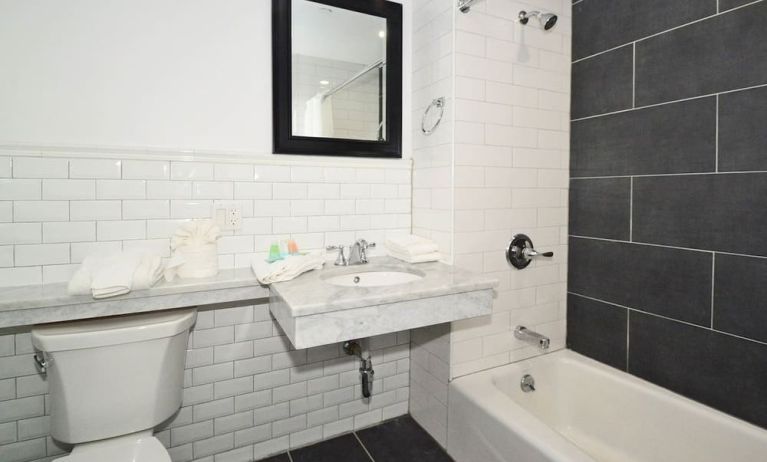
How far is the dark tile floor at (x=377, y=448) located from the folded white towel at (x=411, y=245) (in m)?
0.93

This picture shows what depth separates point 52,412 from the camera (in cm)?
128

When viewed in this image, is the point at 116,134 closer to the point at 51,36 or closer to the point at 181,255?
the point at 51,36

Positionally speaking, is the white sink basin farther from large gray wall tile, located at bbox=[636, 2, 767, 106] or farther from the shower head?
large gray wall tile, located at bbox=[636, 2, 767, 106]

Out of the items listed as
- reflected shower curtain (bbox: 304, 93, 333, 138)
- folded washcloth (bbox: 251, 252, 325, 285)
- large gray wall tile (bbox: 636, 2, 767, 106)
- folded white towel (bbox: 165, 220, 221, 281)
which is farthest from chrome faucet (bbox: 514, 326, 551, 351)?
folded white towel (bbox: 165, 220, 221, 281)

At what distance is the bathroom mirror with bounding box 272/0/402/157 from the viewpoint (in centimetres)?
175

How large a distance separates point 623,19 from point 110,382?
253cm

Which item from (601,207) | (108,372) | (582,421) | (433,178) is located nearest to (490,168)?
(433,178)

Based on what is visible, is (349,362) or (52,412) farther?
(349,362)

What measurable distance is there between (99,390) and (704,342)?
2224 millimetres

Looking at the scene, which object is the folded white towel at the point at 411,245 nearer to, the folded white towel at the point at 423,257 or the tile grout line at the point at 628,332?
the folded white towel at the point at 423,257

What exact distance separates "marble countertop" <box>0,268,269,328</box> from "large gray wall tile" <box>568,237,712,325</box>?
5.17ft

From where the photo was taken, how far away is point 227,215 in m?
1.68

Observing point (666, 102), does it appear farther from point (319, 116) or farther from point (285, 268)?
point (285, 268)

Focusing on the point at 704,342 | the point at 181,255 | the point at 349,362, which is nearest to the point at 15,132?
the point at 181,255
